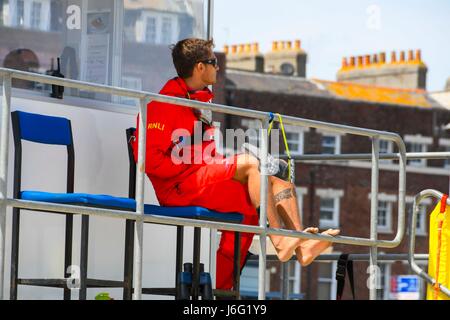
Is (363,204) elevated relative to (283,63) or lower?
lower

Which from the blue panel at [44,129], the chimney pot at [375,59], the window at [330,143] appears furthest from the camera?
the chimney pot at [375,59]

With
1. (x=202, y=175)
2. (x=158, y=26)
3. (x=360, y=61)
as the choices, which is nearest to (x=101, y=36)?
(x=158, y=26)

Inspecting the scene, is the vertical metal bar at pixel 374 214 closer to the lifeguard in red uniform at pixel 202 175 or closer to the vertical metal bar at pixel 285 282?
the lifeguard in red uniform at pixel 202 175

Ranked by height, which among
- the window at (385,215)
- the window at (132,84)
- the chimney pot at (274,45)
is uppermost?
the chimney pot at (274,45)

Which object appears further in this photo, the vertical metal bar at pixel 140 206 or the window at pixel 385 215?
the window at pixel 385 215

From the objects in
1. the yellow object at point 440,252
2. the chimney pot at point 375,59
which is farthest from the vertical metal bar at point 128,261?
the chimney pot at point 375,59

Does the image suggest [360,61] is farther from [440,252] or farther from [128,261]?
[128,261]

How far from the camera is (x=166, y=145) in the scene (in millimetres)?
8203

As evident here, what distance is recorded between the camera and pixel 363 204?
202 feet

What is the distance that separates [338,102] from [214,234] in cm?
5298

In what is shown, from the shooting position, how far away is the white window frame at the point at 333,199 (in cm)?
6109
